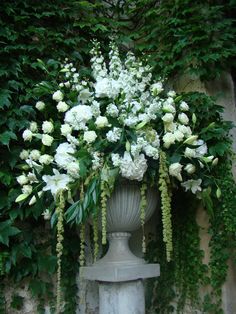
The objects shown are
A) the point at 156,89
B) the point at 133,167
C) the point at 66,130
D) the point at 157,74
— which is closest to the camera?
the point at 133,167

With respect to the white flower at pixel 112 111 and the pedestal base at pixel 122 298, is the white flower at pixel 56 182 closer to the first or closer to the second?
the white flower at pixel 112 111

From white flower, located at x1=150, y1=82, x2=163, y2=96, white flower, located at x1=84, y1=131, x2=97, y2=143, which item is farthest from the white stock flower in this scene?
white flower, located at x1=150, y1=82, x2=163, y2=96

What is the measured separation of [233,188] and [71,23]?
4.25ft

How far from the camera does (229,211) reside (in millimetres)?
1754

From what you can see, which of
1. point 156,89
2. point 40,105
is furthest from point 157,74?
point 40,105

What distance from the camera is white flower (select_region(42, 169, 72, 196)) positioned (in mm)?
1549

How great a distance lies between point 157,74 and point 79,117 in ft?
2.38

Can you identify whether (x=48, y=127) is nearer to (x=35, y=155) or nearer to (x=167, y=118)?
(x=35, y=155)

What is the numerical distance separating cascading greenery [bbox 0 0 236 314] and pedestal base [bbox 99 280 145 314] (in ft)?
1.12

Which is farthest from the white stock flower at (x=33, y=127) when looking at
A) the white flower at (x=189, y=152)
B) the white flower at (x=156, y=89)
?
the white flower at (x=189, y=152)

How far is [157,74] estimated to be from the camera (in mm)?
2164

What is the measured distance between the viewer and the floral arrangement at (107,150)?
152 centimetres

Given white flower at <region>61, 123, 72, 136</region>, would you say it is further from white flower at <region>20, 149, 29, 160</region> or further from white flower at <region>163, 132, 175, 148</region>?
white flower at <region>163, 132, 175, 148</region>

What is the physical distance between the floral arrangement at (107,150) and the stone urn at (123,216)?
0.24 ft
